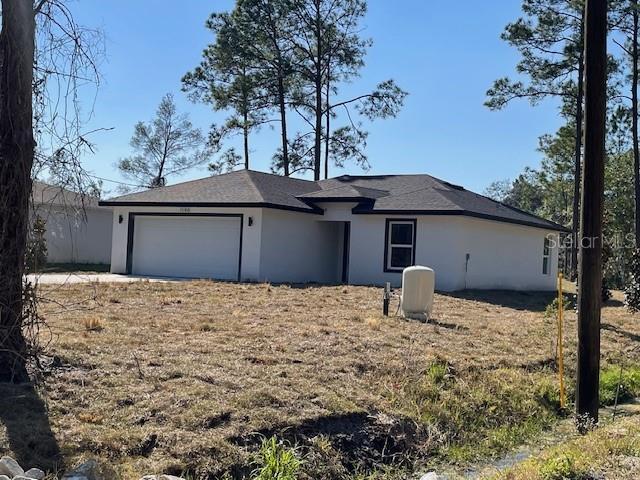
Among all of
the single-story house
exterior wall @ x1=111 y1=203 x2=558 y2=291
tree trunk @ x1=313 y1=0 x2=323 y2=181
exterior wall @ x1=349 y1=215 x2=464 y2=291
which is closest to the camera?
exterior wall @ x1=349 y1=215 x2=464 y2=291

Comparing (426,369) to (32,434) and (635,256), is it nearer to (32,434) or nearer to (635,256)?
(32,434)

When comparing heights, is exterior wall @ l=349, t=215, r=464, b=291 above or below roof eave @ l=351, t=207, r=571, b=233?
A: below

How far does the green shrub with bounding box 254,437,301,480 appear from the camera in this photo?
511cm

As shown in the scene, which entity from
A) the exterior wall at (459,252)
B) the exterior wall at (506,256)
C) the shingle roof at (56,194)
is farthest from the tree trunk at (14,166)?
the exterior wall at (506,256)

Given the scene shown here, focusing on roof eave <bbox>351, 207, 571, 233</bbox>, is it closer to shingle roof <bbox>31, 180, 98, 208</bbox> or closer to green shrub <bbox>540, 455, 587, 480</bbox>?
shingle roof <bbox>31, 180, 98, 208</bbox>

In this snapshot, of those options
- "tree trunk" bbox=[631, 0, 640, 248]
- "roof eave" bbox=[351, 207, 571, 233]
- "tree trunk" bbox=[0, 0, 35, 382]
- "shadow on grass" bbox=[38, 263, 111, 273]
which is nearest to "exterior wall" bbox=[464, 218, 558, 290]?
"roof eave" bbox=[351, 207, 571, 233]

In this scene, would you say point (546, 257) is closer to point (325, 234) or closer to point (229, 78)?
point (325, 234)

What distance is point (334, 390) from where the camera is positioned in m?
7.28

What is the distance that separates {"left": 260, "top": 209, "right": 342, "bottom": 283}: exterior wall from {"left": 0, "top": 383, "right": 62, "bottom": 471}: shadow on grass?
14.1 m

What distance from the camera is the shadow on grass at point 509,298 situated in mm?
17406

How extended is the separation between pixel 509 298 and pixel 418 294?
23.7 ft

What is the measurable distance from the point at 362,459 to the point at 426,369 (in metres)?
2.68

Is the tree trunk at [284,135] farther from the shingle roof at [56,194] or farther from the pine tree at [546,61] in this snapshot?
the shingle roof at [56,194]

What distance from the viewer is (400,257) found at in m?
20.2
